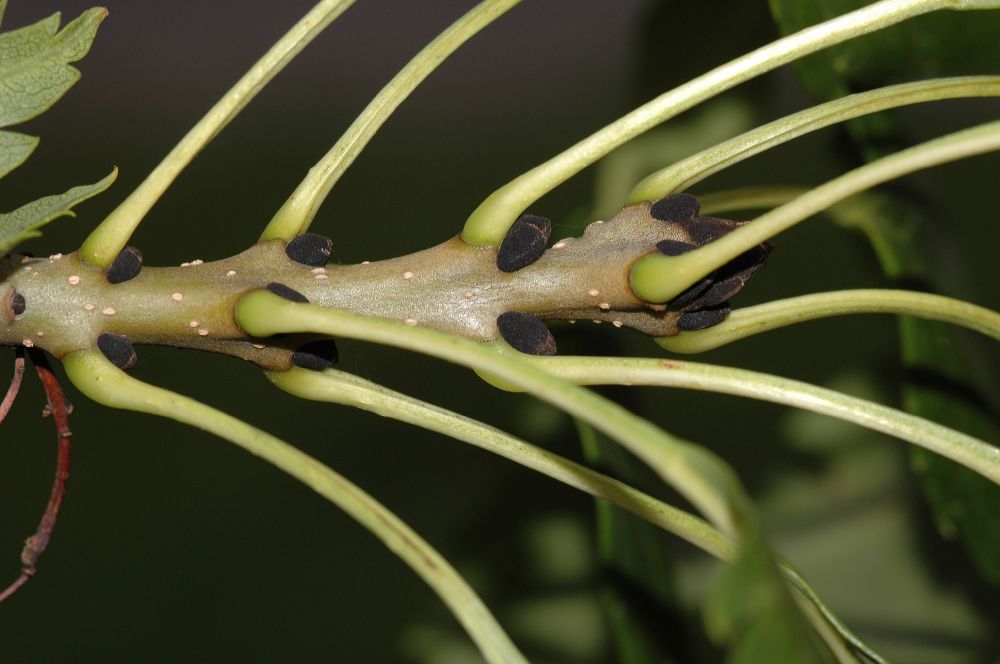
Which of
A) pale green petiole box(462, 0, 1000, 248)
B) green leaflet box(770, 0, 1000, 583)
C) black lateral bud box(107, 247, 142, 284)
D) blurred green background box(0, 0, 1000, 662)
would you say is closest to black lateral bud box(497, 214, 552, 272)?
pale green petiole box(462, 0, 1000, 248)

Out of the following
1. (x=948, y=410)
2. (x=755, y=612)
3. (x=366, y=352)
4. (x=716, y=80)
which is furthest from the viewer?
(x=366, y=352)

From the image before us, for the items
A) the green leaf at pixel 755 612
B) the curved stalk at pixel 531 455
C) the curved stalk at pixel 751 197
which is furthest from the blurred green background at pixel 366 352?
the green leaf at pixel 755 612

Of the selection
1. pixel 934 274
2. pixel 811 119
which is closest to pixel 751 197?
pixel 934 274

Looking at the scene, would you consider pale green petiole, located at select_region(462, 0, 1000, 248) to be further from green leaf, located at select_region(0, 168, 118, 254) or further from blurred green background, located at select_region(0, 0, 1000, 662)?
blurred green background, located at select_region(0, 0, 1000, 662)

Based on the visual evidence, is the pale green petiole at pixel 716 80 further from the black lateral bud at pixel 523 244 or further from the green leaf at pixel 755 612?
the green leaf at pixel 755 612

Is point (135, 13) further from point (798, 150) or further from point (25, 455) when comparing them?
point (798, 150)

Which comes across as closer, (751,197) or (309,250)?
(309,250)

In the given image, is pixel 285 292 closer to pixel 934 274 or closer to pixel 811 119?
pixel 811 119
